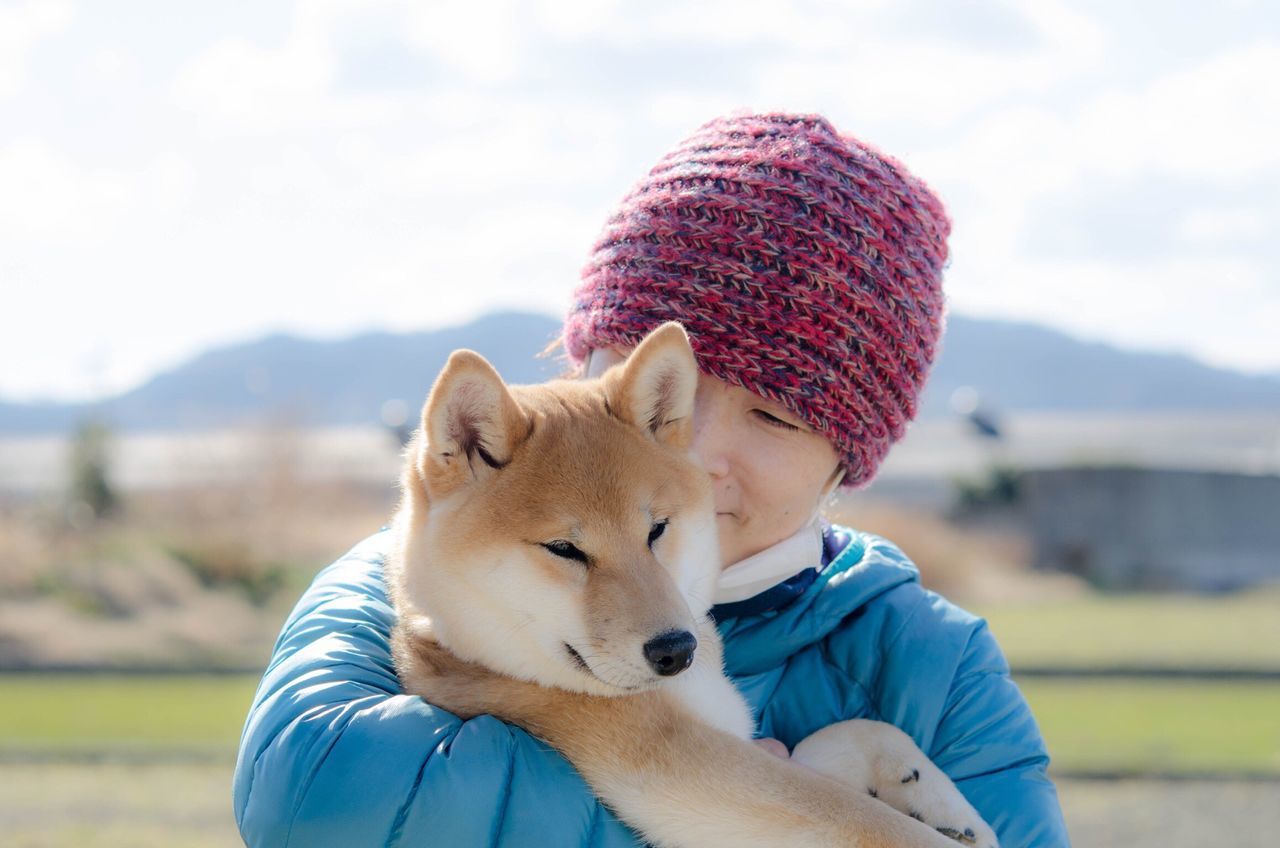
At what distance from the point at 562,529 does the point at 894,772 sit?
0.92m

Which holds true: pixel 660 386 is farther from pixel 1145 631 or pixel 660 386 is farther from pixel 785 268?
pixel 1145 631

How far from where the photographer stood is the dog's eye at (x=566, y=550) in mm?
2680

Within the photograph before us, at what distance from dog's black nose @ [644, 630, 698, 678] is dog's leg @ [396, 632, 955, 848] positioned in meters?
0.13

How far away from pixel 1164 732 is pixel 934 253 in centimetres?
989

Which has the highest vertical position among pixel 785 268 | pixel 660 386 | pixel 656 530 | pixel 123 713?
pixel 785 268

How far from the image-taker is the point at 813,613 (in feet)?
9.44

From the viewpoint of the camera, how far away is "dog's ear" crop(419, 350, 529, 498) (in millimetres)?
2625

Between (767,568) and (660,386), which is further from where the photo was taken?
(767,568)

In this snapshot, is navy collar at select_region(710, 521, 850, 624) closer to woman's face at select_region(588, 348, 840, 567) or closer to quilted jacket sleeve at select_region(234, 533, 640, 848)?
woman's face at select_region(588, 348, 840, 567)

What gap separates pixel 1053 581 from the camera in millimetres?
24094

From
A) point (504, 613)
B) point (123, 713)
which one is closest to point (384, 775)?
point (504, 613)

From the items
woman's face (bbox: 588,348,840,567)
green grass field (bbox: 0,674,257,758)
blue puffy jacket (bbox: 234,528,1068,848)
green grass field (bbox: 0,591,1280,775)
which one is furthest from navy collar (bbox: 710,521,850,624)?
green grass field (bbox: 0,674,257,758)

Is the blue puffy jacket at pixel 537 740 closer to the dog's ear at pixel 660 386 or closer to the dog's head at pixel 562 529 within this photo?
the dog's head at pixel 562 529

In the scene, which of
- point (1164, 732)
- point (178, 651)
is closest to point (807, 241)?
point (1164, 732)
